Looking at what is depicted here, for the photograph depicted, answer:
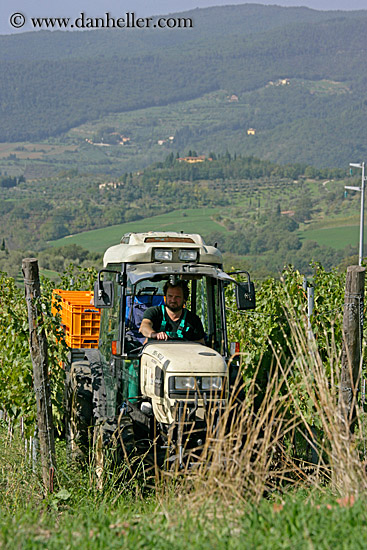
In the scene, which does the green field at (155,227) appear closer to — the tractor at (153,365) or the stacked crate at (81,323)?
the stacked crate at (81,323)

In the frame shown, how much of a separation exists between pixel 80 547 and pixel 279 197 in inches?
4735

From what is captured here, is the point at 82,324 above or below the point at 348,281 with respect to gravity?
below

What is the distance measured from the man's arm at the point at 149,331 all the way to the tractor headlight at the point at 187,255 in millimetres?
653

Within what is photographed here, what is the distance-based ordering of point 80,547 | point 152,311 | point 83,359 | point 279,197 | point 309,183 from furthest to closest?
point 309,183
point 279,197
point 83,359
point 152,311
point 80,547

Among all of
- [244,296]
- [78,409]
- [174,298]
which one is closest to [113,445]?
[174,298]

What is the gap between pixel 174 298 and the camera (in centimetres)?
725

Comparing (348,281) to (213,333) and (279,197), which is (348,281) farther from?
(279,197)

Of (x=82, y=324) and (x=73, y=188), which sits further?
(x=73, y=188)

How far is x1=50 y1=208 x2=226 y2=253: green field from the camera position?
273 feet

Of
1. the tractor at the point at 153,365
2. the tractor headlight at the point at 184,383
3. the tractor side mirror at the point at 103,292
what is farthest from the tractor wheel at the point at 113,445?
the tractor side mirror at the point at 103,292

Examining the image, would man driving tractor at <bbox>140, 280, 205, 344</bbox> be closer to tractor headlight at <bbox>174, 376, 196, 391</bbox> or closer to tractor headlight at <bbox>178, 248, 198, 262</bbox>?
tractor headlight at <bbox>178, 248, 198, 262</bbox>

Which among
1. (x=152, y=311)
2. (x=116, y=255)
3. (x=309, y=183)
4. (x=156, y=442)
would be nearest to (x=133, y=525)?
(x=156, y=442)

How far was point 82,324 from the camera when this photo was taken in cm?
930

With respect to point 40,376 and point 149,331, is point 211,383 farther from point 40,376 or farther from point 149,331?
point 40,376
